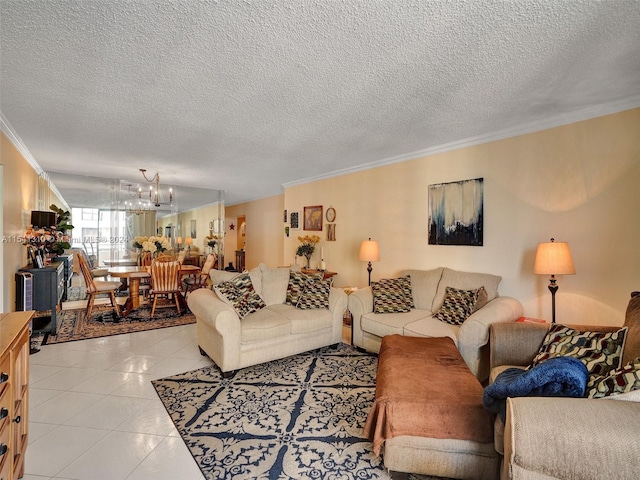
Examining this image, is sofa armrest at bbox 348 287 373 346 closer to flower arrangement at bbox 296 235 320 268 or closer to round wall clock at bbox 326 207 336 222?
round wall clock at bbox 326 207 336 222

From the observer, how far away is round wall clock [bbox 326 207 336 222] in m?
5.52

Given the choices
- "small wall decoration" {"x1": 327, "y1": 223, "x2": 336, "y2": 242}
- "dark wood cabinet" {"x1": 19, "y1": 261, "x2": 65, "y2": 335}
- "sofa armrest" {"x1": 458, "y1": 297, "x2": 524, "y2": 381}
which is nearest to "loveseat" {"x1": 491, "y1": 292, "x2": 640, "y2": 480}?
"sofa armrest" {"x1": 458, "y1": 297, "x2": 524, "y2": 381}

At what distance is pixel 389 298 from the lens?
3564 mm

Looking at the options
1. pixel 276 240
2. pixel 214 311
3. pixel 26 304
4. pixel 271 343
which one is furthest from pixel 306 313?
pixel 276 240

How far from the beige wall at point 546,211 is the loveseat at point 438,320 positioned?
0.28 meters

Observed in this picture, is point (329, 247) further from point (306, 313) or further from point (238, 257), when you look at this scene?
point (238, 257)

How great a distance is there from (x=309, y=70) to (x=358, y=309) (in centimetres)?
248

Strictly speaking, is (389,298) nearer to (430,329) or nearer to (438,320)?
(438,320)

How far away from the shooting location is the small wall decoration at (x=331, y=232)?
5.49m

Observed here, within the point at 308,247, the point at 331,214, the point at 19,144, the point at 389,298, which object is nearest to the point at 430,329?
the point at 389,298

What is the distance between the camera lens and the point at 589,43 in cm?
184

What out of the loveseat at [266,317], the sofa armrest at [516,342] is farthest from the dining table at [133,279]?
the sofa armrest at [516,342]

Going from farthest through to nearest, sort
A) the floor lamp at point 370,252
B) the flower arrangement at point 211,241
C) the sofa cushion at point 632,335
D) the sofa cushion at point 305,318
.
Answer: the flower arrangement at point 211,241 < the floor lamp at point 370,252 < the sofa cushion at point 305,318 < the sofa cushion at point 632,335

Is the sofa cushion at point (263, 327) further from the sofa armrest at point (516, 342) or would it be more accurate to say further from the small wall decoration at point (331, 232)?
the small wall decoration at point (331, 232)
